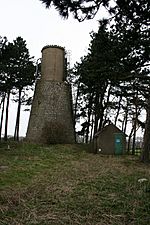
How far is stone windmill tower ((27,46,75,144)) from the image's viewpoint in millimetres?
26016

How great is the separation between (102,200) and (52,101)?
21204 millimetres

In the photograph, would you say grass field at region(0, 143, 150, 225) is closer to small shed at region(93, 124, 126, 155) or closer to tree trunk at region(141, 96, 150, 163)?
tree trunk at region(141, 96, 150, 163)

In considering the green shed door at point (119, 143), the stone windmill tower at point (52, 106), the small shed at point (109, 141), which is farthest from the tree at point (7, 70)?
the green shed door at point (119, 143)

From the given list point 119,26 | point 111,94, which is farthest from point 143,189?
point 111,94

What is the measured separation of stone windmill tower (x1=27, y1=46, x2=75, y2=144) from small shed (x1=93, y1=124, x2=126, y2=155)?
3866 mm

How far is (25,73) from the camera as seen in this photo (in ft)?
94.9

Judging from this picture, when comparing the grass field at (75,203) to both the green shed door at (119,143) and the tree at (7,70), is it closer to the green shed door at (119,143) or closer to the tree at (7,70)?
the tree at (7,70)

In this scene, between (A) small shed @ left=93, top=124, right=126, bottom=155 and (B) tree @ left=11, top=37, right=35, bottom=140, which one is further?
(B) tree @ left=11, top=37, right=35, bottom=140

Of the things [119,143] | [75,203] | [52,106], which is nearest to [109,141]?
[119,143]

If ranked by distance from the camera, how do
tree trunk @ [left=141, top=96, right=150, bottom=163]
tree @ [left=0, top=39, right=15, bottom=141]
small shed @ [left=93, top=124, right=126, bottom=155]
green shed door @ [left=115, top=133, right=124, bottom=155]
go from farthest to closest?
green shed door @ [left=115, top=133, right=124, bottom=155], small shed @ [left=93, top=124, right=126, bottom=155], tree @ [left=0, top=39, right=15, bottom=141], tree trunk @ [left=141, top=96, right=150, bottom=163]

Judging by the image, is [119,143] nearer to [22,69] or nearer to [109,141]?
[109,141]

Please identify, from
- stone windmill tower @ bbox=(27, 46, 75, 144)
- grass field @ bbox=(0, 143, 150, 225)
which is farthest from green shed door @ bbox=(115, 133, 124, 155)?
grass field @ bbox=(0, 143, 150, 225)

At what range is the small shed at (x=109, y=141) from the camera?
77.5 feet

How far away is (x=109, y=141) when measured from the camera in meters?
23.9
